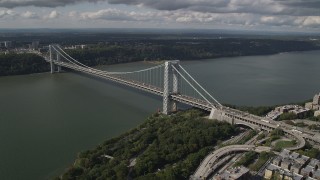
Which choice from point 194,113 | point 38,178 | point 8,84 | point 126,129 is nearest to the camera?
point 38,178

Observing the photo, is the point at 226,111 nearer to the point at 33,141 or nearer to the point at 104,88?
the point at 33,141

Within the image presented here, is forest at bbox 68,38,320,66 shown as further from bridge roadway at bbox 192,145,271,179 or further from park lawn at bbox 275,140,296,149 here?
park lawn at bbox 275,140,296,149

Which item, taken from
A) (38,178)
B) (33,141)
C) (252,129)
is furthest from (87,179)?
(252,129)

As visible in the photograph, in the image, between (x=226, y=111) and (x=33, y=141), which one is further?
(x=226, y=111)

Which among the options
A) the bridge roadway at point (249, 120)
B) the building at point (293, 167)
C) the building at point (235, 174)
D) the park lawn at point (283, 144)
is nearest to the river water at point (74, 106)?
the bridge roadway at point (249, 120)

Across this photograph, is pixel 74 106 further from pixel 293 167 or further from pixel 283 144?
pixel 293 167

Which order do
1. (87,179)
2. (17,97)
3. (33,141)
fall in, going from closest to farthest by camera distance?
(87,179)
(33,141)
(17,97)
